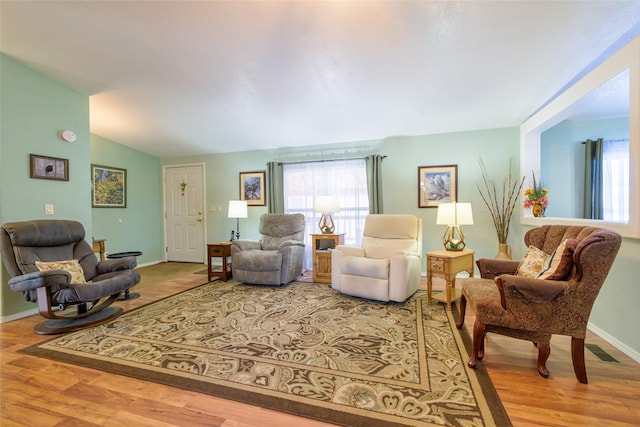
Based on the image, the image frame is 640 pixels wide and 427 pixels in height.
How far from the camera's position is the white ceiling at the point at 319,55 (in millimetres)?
2117

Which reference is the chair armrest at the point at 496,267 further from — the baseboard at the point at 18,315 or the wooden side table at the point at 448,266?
the baseboard at the point at 18,315

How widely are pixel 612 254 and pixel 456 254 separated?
52.6 inches

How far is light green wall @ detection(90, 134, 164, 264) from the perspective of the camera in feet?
15.4

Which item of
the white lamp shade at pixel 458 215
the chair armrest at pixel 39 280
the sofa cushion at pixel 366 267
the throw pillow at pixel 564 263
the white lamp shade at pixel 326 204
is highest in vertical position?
the white lamp shade at pixel 326 204

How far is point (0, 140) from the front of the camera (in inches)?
104

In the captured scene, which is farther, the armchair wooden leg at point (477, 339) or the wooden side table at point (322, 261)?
the wooden side table at point (322, 261)

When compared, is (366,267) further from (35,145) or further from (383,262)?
(35,145)

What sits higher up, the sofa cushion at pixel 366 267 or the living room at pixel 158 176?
the living room at pixel 158 176

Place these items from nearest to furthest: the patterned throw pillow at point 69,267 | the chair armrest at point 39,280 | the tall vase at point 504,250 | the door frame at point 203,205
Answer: the chair armrest at point 39,280
the patterned throw pillow at point 69,267
the tall vase at point 504,250
the door frame at point 203,205

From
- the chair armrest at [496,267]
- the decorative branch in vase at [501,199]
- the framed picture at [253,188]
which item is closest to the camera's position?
the chair armrest at [496,267]

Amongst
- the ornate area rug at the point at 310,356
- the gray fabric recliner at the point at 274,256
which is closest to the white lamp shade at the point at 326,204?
the gray fabric recliner at the point at 274,256

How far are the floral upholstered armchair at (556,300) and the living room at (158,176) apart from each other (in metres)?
0.70

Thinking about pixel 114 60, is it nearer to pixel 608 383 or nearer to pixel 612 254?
pixel 612 254

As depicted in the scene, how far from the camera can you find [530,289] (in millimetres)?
1645
